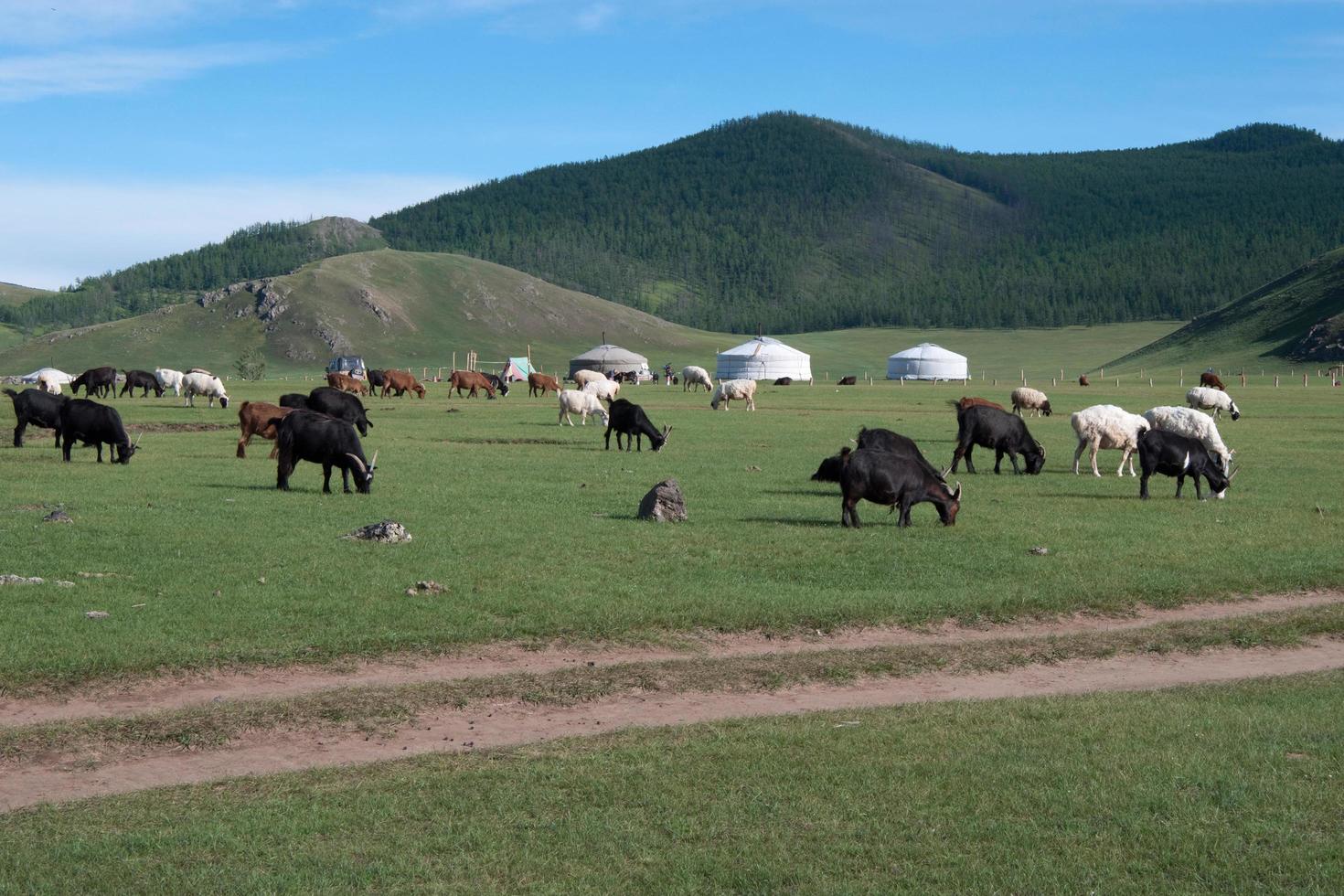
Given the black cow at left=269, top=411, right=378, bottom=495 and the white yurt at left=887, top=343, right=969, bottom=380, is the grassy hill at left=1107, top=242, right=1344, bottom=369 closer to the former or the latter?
the white yurt at left=887, top=343, right=969, bottom=380

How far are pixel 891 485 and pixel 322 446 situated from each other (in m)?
11.1

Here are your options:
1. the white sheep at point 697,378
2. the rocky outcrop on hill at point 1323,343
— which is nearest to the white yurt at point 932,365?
the rocky outcrop on hill at point 1323,343

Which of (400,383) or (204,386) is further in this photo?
(400,383)

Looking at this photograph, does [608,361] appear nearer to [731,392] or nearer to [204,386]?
[731,392]

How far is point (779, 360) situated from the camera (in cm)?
15538

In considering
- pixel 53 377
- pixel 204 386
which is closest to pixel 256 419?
pixel 204 386

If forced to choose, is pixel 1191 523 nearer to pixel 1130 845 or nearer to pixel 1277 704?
pixel 1277 704

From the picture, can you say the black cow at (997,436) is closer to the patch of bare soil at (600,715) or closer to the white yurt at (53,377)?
the patch of bare soil at (600,715)

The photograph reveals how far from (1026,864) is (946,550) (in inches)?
481

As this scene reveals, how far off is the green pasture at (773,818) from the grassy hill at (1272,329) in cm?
14607

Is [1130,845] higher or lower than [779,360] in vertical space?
lower

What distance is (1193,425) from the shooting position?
3088 centimetres

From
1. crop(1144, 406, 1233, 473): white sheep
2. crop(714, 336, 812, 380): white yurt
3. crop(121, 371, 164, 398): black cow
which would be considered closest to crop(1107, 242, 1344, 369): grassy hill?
crop(714, 336, 812, 380): white yurt

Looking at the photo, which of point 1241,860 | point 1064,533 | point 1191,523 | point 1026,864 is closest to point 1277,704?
point 1241,860
